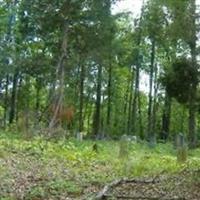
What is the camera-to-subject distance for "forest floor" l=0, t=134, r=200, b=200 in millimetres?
10992

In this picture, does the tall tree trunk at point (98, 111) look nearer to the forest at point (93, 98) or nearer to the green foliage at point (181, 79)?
the forest at point (93, 98)

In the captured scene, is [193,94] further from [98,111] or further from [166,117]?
[166,117]

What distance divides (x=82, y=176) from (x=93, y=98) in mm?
41105

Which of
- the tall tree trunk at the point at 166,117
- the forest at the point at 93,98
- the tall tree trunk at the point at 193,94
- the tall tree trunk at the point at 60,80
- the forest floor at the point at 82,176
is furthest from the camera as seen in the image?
the tall tree trunk at the point at 166,117

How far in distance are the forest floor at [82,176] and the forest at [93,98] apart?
3 centimetres

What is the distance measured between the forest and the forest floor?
0.03 m

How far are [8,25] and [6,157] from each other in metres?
25.7

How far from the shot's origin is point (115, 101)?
184 ft

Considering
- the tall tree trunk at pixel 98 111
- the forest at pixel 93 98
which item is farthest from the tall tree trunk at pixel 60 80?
the tall tree trunk at pixel 98 111

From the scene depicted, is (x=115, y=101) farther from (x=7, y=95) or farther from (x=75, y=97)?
(x=7, y=95)

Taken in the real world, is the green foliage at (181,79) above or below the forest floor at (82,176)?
above

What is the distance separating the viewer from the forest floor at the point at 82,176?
1099cm

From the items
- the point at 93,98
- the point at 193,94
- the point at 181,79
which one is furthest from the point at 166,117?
the point at 193,94

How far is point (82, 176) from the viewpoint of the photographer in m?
13.7
